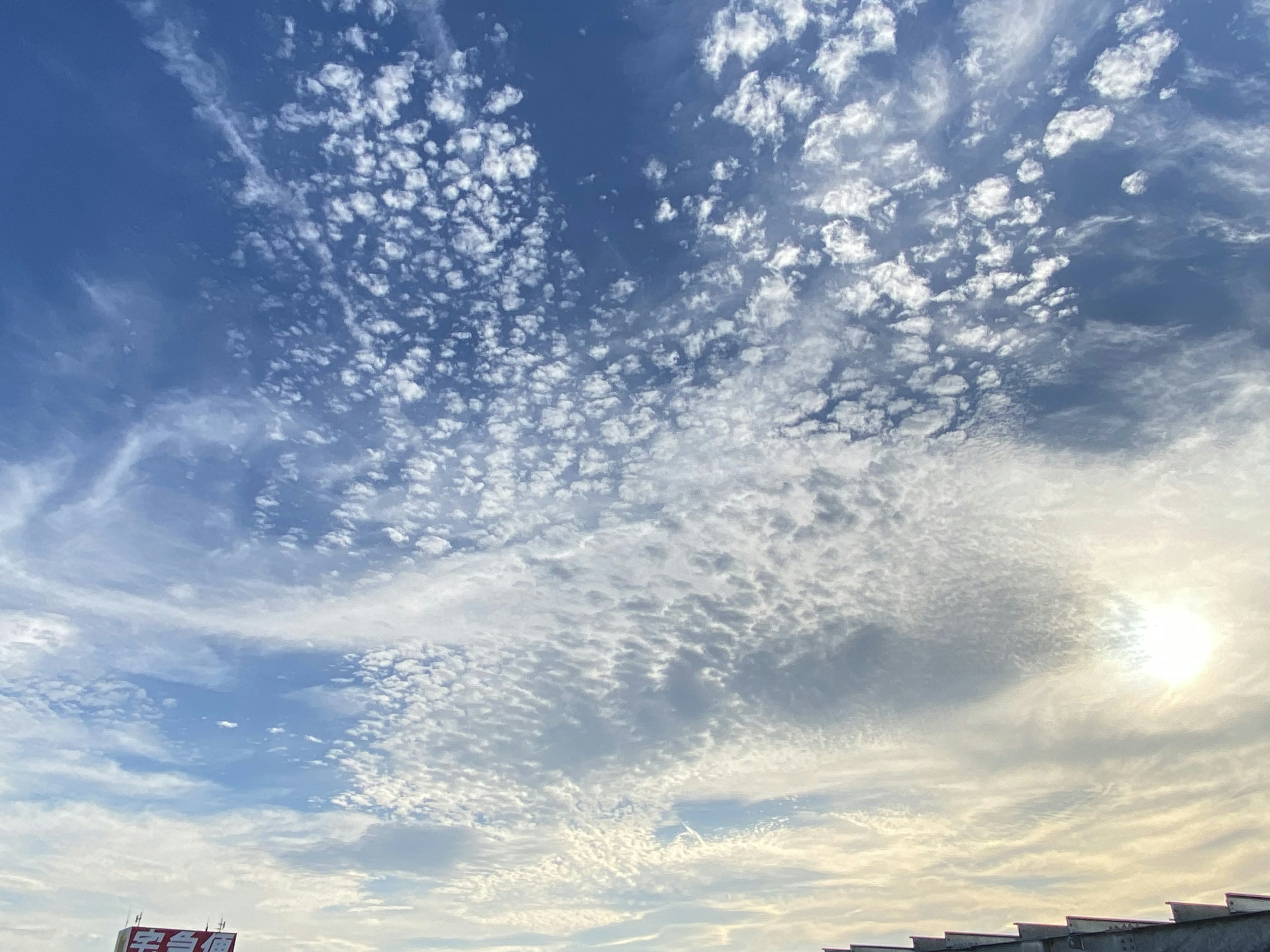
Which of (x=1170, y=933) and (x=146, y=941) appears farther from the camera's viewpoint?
(x=146, y=941)

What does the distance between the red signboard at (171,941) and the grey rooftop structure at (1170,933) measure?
54344mm

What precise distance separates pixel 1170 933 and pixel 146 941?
Answer: 61.7 meters

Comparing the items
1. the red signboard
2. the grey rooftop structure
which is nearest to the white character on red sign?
the red signboard

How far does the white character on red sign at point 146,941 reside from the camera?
53.2 metres

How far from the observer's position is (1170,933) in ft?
69.6

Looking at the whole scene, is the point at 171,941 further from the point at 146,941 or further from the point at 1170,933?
the point at 1170,933

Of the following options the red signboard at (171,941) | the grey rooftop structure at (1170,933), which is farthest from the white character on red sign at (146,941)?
the grey rooftop structure at (1170,933)

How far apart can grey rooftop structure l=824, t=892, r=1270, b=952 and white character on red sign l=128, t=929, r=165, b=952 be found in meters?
54.9

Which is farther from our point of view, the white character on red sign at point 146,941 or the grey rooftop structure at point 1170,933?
the white character on red sign at point 146,941

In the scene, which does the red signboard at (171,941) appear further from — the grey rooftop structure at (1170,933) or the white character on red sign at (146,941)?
the grey rooftop structure at (1170,933)

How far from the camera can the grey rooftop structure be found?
19500 mm

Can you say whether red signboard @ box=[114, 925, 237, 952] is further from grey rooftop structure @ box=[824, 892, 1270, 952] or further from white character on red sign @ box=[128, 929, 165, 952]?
grey rooftop structure @ box=[824, 892, 1270, 952]

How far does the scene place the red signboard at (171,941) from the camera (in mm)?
53281

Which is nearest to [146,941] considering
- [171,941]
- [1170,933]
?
[171,941]
